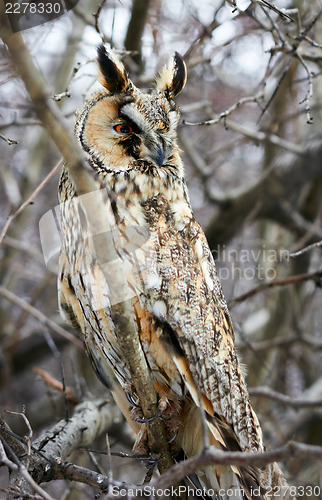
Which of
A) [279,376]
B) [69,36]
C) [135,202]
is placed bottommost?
[279,376]

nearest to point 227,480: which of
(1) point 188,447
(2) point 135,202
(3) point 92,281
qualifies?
(1) point 188,447

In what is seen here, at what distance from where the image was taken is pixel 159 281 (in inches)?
80.6

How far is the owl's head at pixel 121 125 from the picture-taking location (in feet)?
A: 7.27

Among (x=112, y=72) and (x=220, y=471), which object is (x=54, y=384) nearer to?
(x=220, y=471)

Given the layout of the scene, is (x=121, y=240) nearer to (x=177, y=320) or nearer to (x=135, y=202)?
(x=135, y=202)

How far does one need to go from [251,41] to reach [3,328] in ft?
10.9

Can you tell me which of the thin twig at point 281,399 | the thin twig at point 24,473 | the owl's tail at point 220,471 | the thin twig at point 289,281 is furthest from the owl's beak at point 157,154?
the thin twig at point 281,399

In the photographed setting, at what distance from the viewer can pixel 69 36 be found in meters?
4.36

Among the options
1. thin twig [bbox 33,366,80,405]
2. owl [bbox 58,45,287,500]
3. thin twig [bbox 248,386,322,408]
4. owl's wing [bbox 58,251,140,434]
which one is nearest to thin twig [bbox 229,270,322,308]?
thin twig [bbox 248,386,322,408]

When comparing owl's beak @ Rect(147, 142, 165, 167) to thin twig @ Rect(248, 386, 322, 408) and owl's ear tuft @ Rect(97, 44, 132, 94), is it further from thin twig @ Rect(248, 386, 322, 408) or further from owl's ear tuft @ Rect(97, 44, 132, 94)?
thin twig @ Rect(248, 386, 322, 408)

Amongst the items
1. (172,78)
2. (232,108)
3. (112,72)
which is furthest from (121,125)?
(232,108)

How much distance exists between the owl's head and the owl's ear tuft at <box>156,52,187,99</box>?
15cm

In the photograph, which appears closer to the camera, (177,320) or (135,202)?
(177,320)

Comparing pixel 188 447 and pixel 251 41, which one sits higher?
pixel 251 41
